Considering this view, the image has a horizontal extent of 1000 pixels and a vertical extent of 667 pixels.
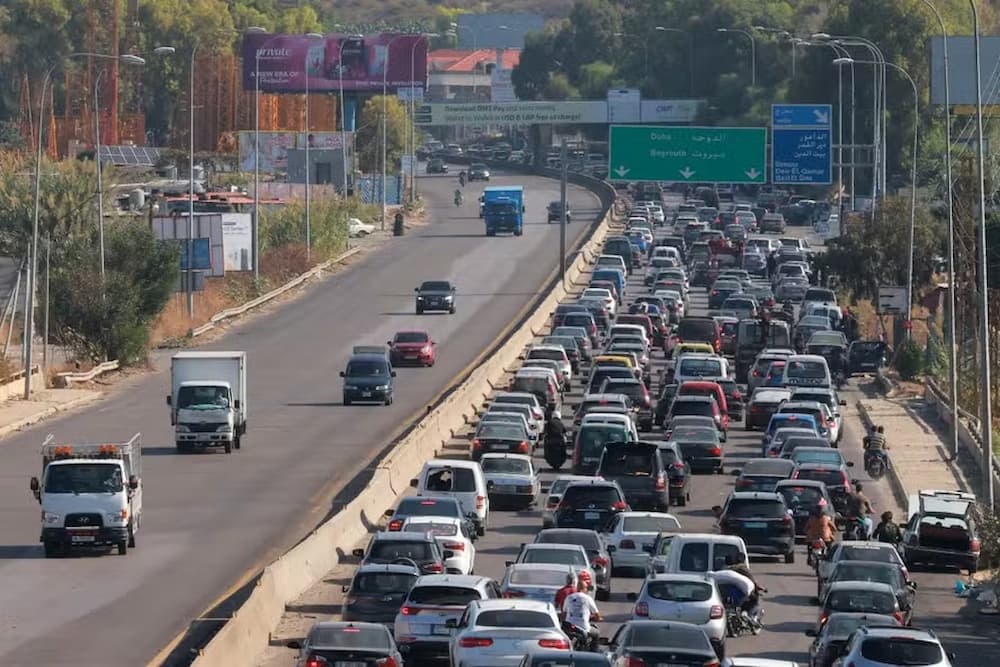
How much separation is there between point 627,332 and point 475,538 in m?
30.2

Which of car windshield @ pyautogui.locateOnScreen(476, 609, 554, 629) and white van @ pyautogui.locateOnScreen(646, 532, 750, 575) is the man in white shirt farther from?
white van @ pyautogui.locateOnScreen(646, 532, 750, 575)

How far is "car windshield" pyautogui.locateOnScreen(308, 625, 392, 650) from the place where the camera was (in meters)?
22.5

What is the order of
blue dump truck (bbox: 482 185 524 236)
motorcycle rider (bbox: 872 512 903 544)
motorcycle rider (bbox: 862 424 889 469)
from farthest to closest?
1. blue dump truck (bbox: 482 185 524 236)
2. motorcycle rider (bbox: 862 424 889 469)
3. motorcycle rider (bbox: 872 512 903 544)

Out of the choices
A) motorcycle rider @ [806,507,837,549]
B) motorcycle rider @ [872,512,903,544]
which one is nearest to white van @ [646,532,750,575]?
motorcycle rider @ [806,507,837,549]

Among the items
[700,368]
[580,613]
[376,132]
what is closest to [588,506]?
[580,613]

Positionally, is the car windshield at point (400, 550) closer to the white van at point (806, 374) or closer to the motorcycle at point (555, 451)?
Result: the motorcycle at point (555, 451)

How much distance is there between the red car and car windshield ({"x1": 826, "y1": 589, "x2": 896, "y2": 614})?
3944cm

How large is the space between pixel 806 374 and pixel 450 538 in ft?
85.8

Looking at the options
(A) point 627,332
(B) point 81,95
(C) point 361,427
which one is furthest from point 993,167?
(B) point 81,95

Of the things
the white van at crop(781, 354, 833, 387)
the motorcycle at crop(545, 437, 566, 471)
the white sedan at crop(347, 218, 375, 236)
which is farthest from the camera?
the white sedan at crop(347, 218, 375, 236)

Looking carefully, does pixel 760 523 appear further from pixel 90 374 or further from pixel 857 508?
pixel 90 374

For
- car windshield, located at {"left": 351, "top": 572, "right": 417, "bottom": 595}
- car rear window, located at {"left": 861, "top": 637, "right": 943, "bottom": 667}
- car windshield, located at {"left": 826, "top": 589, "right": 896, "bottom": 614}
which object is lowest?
car windshield, located at {"left": 826, "top": 589, "right": 896, "bottom": 614}

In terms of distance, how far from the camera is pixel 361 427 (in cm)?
5191

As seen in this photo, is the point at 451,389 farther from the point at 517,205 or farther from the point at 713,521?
the point at 517,205
